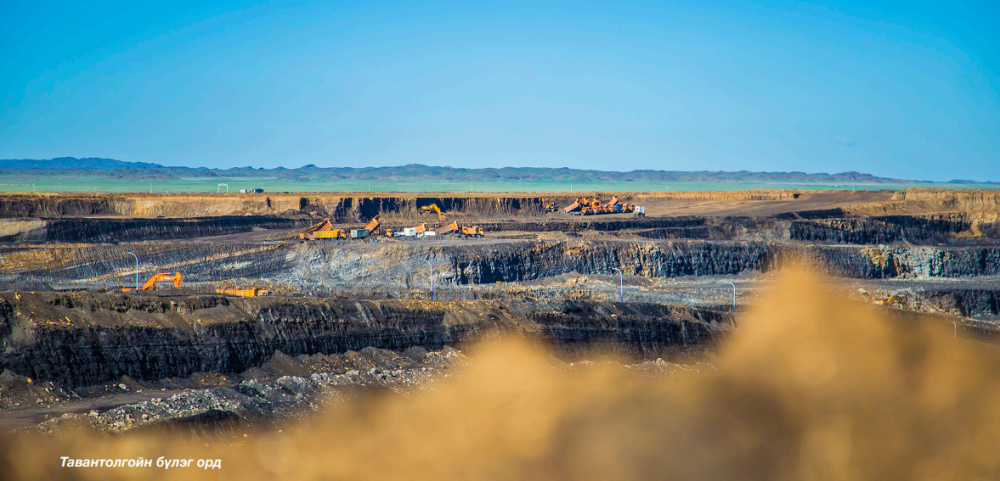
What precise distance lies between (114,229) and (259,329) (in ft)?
135

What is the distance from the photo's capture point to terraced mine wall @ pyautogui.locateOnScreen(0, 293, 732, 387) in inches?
896

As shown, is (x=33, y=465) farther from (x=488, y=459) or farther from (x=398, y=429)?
(x=488, y=459)

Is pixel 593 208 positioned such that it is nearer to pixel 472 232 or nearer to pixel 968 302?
pixel 472 232

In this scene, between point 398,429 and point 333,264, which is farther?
point 333,264

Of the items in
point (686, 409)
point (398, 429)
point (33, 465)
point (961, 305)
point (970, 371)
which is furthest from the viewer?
point (961, 305)

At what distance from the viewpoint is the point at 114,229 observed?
61.5m

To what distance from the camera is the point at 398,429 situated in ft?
66.1

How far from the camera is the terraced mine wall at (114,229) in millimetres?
58375

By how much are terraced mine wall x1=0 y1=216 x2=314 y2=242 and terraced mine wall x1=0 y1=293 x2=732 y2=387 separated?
38.9 metres

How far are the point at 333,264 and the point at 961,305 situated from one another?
137 ft

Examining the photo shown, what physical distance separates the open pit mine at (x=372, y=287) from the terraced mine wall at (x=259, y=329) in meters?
0.07

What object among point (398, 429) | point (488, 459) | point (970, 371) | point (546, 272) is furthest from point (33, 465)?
point (546, 272)

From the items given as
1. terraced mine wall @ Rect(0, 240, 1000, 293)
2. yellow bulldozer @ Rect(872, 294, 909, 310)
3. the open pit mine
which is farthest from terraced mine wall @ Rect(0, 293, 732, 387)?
terraced mine wall @ Rect(0, 240, 1000, 293)

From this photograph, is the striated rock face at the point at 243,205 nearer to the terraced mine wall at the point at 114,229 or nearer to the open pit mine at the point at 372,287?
the open pit mine at the point at 372,287
